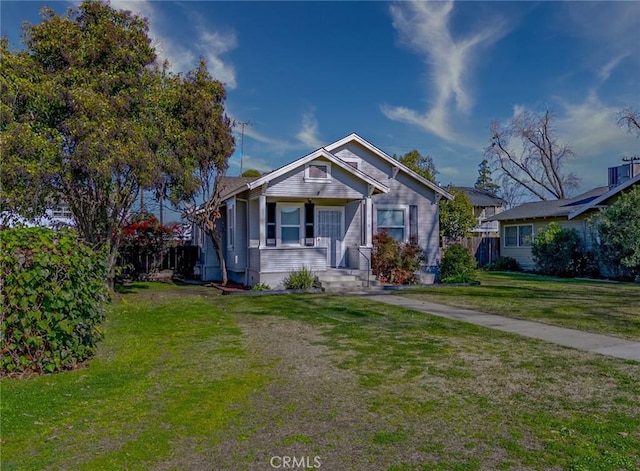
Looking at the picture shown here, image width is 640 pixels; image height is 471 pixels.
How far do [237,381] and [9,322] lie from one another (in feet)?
8.50

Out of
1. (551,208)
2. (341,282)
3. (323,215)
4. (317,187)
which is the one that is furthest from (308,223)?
(551,208)

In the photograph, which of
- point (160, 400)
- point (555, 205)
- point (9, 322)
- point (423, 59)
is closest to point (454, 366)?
point (160, 400)

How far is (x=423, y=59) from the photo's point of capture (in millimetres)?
17391

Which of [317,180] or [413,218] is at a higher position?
[317,180]

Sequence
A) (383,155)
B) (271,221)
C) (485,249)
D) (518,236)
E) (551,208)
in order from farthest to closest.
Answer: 1. (485,249)
2. (518,236)
3. (551,208)
4. (383,155)
5. (271,221)

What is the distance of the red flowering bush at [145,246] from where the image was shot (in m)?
20.3

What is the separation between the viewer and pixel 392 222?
20359 millimetres

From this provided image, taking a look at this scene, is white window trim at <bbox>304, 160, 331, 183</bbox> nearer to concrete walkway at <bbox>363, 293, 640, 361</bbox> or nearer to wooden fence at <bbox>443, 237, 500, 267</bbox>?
concrete walkway at <bbox>363, 293, 640, 361</bbox>

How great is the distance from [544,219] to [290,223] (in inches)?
621

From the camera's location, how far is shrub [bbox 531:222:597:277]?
22.0m

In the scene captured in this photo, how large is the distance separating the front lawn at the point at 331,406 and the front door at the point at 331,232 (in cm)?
1055

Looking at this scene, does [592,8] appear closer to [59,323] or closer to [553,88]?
[553,88]

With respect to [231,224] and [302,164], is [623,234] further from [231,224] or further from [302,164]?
[231,224]

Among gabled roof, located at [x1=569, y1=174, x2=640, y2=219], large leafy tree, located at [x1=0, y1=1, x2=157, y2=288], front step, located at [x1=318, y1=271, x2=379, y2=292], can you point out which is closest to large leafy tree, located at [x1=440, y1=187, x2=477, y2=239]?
gabled roof, located at [x1=569, y1=174, x2=640, y2=219]
